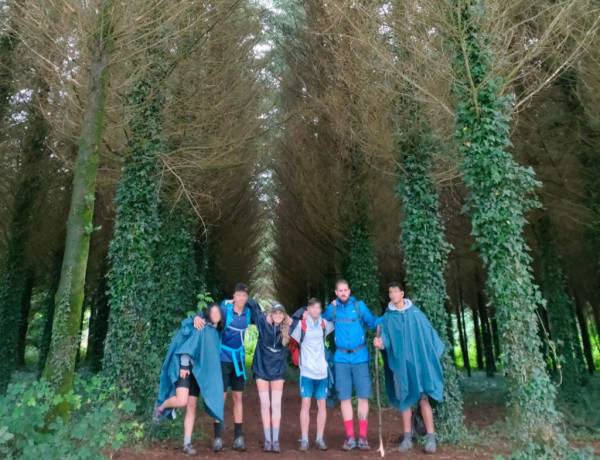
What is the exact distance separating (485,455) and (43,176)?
10.6m

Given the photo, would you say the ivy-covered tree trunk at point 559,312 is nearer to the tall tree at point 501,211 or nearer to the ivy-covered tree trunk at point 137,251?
the tall tree at point 501,211

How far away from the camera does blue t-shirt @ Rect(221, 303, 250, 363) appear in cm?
509

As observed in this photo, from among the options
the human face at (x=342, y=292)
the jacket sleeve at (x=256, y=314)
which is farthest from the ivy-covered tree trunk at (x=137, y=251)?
the human face at (x=342, y=292)

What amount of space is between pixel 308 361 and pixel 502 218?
276cm

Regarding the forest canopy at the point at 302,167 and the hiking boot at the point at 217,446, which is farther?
the hiking boot at the point at 217,446

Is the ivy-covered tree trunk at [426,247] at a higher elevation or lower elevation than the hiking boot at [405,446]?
higher

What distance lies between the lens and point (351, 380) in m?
5.11

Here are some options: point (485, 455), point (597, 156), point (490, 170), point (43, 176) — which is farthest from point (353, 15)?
point (43, 176)

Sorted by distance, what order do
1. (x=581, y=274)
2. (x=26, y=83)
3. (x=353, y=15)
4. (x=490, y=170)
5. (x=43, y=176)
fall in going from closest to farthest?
(x=490, y=170) < (x=353, y=15) < (x=26, y=83) < (x=43, y=176) < (x=581, y=274)

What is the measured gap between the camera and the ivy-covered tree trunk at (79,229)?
397cm

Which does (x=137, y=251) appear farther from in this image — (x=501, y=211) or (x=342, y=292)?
(x=501, y=211)

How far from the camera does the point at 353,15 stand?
7.20 m

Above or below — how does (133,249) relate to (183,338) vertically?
above

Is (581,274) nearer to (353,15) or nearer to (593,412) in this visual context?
(593,412)
